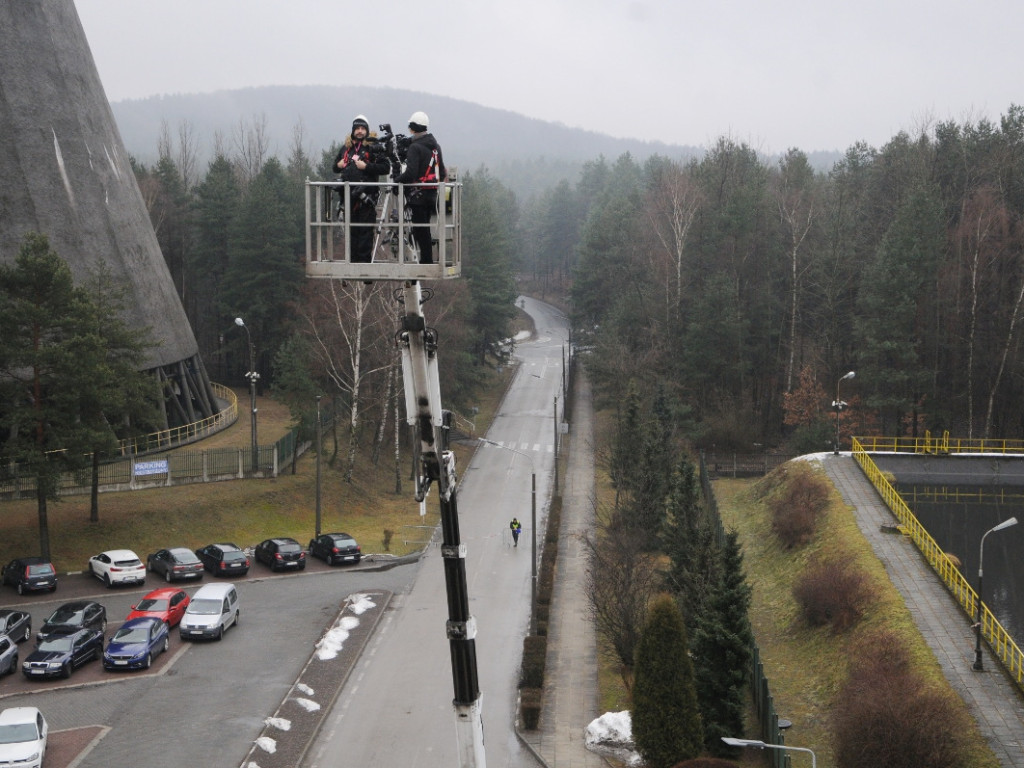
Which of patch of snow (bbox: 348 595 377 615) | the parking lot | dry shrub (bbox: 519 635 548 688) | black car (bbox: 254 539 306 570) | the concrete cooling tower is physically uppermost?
the concrete cooling tower

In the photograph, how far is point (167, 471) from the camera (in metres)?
42.3

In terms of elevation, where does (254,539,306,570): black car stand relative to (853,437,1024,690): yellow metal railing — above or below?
below

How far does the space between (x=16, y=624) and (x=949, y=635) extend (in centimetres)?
2447

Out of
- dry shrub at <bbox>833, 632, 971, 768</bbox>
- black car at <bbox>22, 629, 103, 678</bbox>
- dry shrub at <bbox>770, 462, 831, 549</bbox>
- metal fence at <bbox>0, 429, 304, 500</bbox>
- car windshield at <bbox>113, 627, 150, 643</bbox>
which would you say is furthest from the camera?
metal fence at <bbox>0, 429, 304, 500</bbox>

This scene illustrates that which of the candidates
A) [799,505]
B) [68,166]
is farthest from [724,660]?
[68,166]

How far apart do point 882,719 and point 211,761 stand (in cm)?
1381

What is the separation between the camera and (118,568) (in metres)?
34.4

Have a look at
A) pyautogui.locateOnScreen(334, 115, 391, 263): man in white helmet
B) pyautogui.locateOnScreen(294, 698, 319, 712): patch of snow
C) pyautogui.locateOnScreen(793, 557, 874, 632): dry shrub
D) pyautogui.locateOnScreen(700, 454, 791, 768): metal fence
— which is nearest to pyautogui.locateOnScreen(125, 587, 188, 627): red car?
pyautogui.locateOnScreen(294, 698, 319, 712): patch of snow

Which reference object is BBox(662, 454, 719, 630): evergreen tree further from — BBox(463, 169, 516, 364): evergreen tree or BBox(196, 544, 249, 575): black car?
BBox(463, 169, 516, 364): evergreen tree

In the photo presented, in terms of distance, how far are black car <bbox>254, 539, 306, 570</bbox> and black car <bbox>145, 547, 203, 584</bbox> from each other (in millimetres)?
2534

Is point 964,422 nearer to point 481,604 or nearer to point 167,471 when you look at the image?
point 481,604

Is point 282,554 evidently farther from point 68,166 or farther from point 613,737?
point 68,166

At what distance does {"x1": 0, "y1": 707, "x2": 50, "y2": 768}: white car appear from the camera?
2145 cm

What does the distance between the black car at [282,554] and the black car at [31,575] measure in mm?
7088
